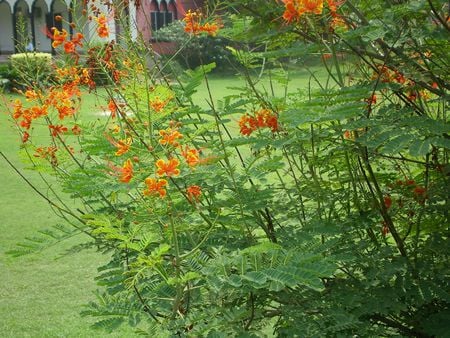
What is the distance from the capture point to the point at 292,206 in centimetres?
264

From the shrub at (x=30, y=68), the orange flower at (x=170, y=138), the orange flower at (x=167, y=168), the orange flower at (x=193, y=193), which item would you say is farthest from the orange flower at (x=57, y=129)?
the orange flower at (x=167, y=168)

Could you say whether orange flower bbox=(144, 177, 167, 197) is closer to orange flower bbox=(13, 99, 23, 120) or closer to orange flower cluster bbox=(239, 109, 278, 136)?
orange flower cluster bbox=(239, 109, 278, 136)

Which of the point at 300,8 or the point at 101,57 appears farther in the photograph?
the point at 101,57

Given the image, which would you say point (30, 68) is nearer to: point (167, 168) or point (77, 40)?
point (77, 40)

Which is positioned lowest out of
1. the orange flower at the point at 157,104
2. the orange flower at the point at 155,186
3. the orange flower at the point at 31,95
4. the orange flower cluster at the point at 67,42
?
the orange flower at the point at 155,186

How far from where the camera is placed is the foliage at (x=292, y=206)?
1899 millimetres

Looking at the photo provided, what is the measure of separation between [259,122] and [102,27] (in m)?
0.63

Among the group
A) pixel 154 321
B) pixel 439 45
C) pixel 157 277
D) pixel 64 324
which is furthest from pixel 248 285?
pixel 64 324

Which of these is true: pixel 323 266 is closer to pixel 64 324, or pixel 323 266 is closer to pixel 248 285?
pixel 248 285

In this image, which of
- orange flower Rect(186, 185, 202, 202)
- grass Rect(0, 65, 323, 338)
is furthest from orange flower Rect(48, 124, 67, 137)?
orange flower Rect(186, 185, 202, 202)

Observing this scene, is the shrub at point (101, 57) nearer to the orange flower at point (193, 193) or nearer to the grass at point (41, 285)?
the orange flower at point (193, 193)

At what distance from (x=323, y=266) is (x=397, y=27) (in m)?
0.78

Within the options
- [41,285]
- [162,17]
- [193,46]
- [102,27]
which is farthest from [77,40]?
[162,17]

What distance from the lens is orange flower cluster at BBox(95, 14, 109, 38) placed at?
2.54 m
